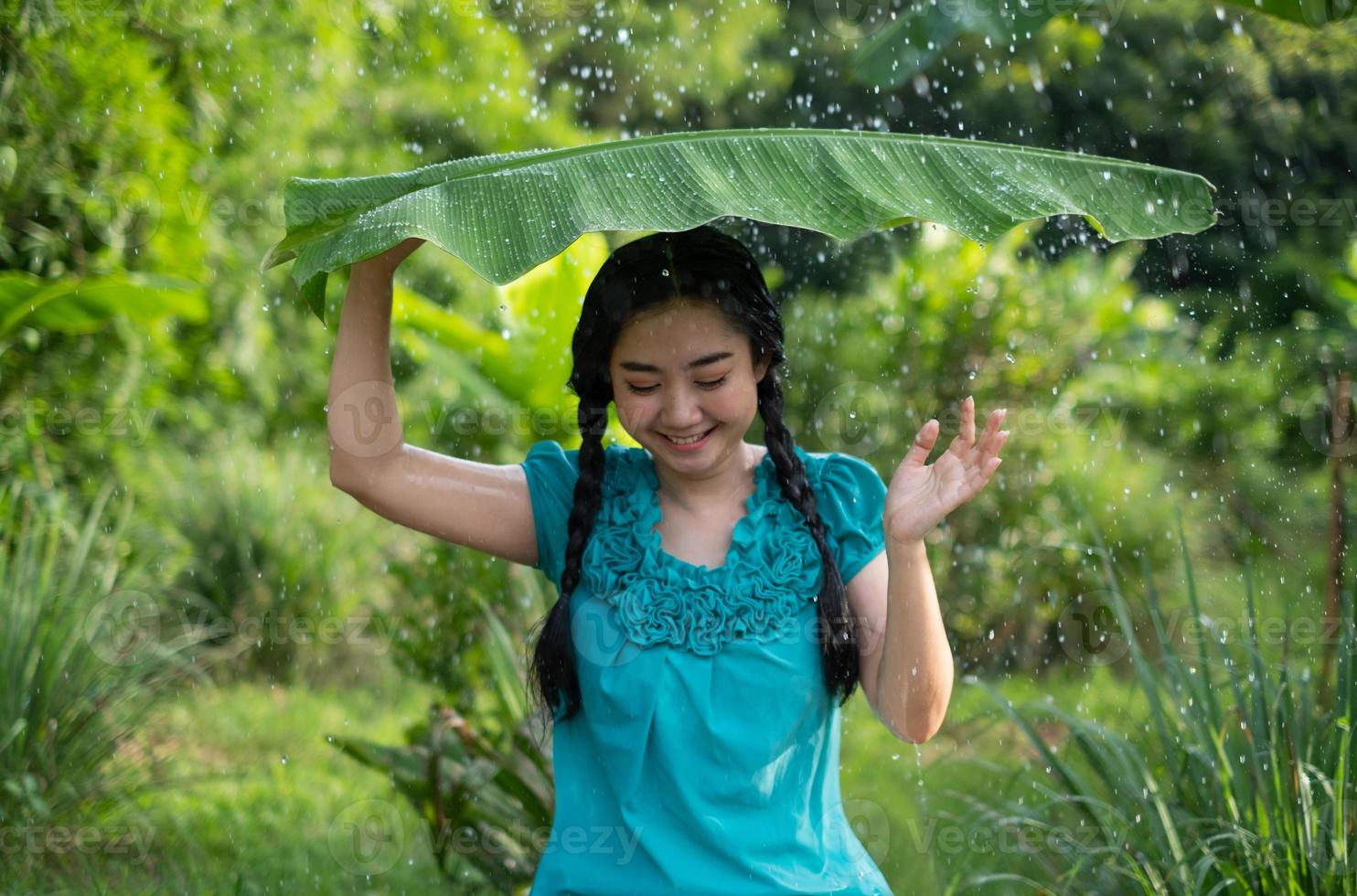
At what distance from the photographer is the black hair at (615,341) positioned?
220 cm

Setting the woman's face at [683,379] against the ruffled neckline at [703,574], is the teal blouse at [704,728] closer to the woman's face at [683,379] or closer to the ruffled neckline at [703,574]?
Answer: the ruffled neckline at [703,574]

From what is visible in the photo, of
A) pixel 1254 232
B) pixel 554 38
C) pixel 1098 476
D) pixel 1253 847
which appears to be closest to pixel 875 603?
pixel 1253 847

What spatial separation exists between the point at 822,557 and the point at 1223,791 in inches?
56.2

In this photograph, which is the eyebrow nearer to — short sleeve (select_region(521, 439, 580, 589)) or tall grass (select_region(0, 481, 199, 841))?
short sleeve (select_region(521, 439, 580, 589))

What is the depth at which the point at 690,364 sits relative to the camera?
2.16 m

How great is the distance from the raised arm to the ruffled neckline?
166 mm

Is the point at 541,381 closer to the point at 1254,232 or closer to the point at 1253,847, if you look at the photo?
the point at 1253,847

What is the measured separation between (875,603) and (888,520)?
0.84ft

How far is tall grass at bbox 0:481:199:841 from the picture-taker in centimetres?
417

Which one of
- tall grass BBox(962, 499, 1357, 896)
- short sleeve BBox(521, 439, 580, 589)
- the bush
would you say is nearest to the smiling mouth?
short sleeve BBox(521, 439, 580, 589)

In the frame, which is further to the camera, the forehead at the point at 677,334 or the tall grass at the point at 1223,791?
the tall grass at the point at 1223,791

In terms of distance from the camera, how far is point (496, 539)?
2348 mm

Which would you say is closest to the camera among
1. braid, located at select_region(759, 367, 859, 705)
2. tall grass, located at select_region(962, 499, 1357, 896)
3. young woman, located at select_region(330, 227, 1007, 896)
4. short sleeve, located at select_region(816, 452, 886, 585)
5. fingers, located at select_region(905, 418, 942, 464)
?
fingers, located at select_region(905, 418, 942, 464)

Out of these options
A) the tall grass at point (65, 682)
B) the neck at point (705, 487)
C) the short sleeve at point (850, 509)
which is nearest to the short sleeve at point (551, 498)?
the neck at point (705, 487)
